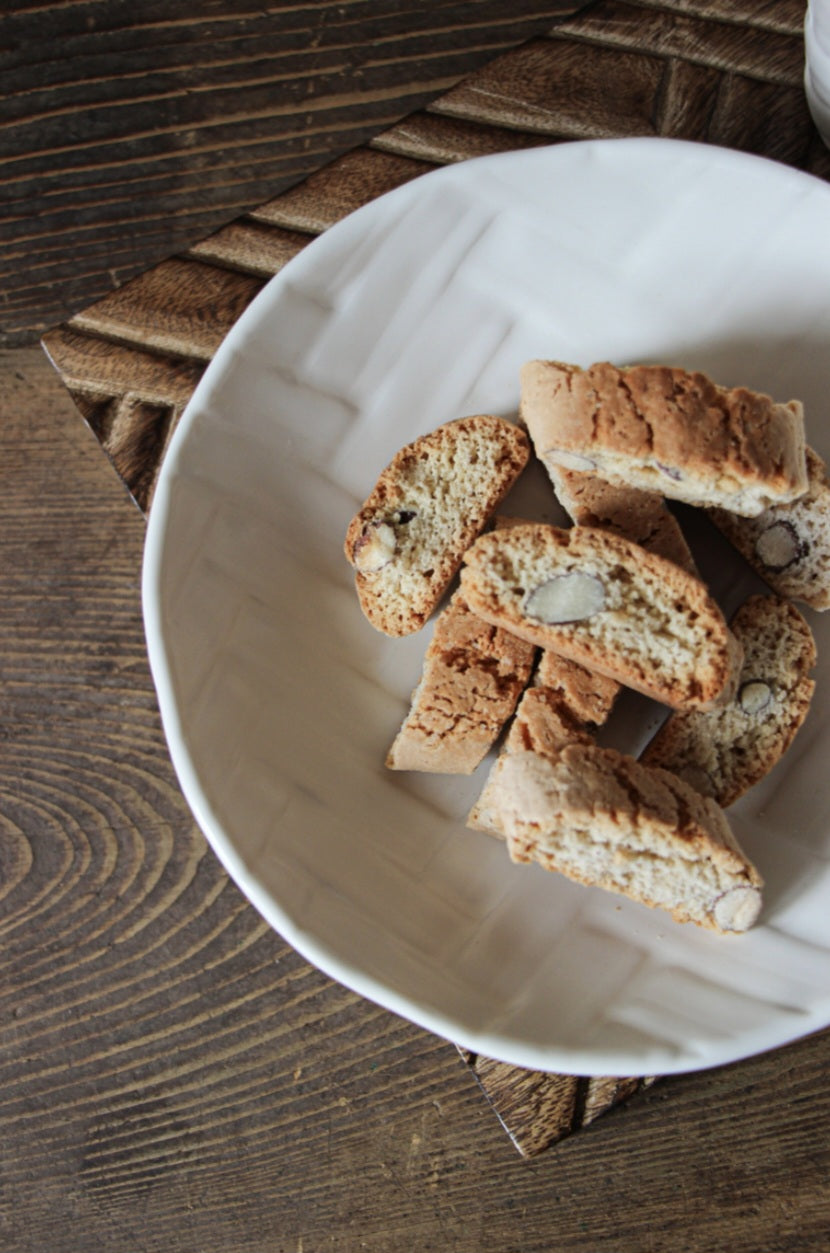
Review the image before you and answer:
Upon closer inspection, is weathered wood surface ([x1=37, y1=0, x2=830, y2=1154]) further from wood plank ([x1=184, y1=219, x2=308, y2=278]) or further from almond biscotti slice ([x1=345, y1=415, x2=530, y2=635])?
almond biscotti slice ([x1=345, y1=415, x2=530, y2=635])

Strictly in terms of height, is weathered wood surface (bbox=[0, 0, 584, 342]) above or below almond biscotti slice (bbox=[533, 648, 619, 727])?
above

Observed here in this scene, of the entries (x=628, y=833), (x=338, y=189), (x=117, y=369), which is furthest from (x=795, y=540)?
(x=117, y=369)

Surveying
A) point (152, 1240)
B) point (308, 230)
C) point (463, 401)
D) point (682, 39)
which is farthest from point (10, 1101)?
point (682, 39)

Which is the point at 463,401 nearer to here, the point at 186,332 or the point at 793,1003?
the point at 186,332

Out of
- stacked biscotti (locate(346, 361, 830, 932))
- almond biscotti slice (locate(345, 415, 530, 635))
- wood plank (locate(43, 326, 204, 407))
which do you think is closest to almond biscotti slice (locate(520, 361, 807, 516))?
stacked biscotti (locate(346, 361, 830, 932))

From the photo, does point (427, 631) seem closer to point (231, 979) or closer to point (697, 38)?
point (231, 979)

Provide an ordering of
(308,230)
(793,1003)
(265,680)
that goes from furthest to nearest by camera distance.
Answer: (308,230)
(265,680)
(793,1003)

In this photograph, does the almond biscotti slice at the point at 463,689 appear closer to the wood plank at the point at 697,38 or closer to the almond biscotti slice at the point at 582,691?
the almond biscotti slice at the point at 582,691
